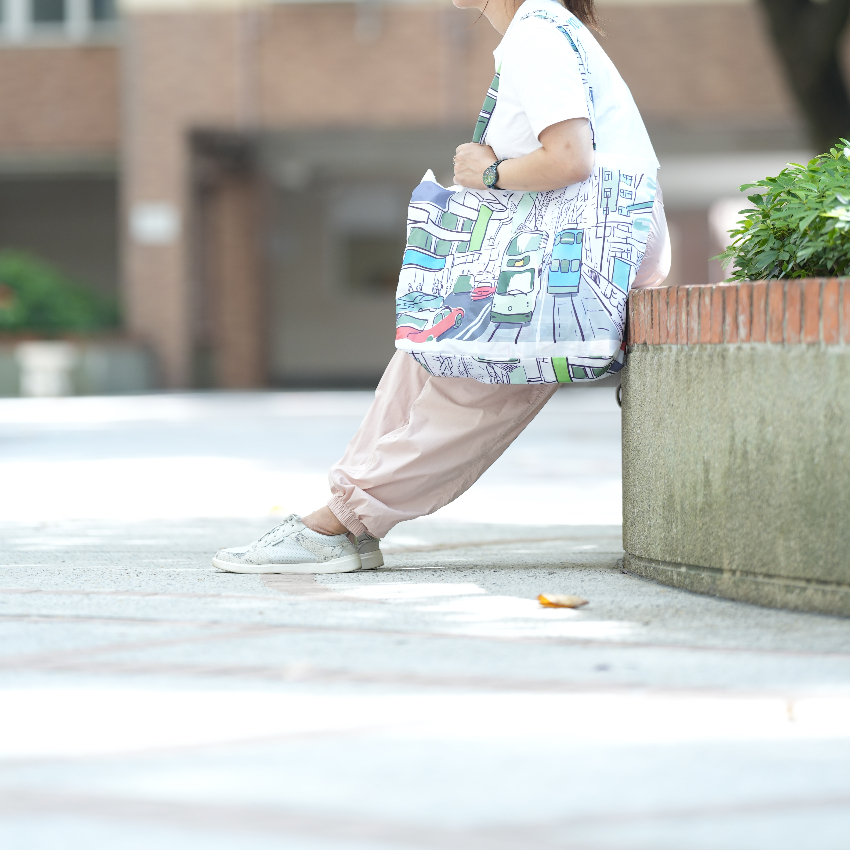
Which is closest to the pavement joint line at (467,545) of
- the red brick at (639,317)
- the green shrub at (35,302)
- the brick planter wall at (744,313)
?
the red brick at (639,317)

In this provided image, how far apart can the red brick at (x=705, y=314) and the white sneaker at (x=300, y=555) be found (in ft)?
3.94

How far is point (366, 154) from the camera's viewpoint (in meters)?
22.4

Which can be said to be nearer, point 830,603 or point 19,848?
point 19,848

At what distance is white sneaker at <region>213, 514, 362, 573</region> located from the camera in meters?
4.14

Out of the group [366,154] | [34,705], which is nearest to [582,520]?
[34,705]

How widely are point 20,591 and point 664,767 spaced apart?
6.98 feet

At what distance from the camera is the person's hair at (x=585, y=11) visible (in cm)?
409

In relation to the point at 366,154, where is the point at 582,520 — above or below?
below

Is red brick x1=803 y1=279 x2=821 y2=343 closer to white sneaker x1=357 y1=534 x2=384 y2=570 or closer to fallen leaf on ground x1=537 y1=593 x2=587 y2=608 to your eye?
fallen leaf on ground x1=537 y1=593 x2=587 y2=608

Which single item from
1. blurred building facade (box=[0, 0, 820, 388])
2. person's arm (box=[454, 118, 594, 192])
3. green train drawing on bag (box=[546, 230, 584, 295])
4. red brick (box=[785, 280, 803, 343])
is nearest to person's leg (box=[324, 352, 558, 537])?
green train drawing on bag (box=[546, 230, 584, 295])

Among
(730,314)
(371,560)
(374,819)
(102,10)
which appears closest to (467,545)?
(371,560)

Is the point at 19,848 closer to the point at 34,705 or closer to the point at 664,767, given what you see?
the point at 34,705

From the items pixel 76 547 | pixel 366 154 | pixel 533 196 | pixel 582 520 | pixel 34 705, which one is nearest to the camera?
pixel 34 705

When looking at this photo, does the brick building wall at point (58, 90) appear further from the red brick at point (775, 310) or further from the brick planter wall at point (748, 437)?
the red brick at point (775, 310)
